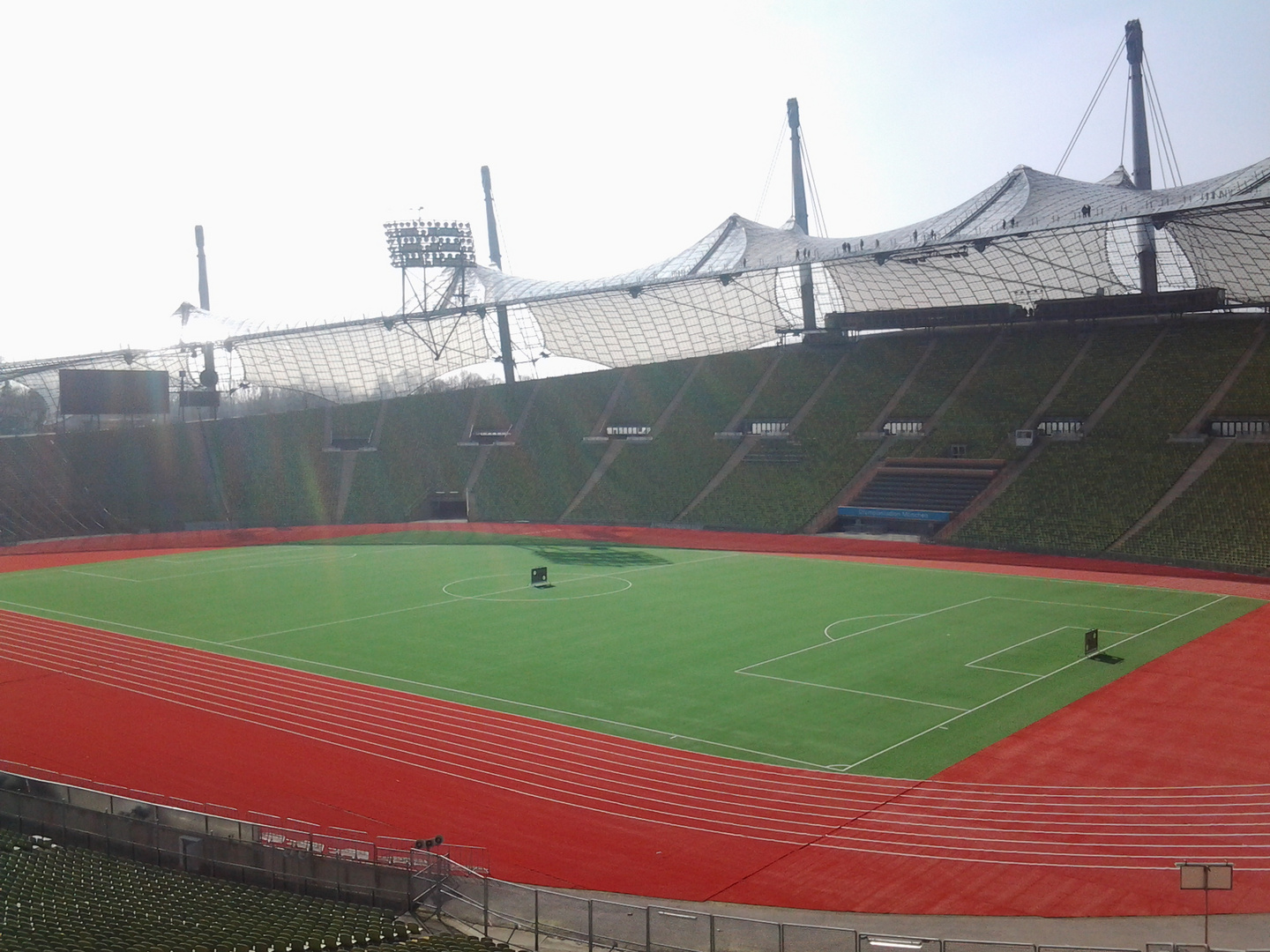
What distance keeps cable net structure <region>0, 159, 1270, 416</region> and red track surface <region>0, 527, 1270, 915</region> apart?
25984 millimetres

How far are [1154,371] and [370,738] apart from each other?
4075 centimetres

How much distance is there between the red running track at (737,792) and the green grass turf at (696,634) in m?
1.25

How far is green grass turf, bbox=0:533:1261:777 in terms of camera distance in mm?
22766

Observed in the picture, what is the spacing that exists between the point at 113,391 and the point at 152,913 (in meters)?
57.1

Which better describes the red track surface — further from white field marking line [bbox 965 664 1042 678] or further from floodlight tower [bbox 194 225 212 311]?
floodlight tower [bbox 194 225 212 311]

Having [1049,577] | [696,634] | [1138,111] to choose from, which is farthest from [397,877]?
[1138,111]

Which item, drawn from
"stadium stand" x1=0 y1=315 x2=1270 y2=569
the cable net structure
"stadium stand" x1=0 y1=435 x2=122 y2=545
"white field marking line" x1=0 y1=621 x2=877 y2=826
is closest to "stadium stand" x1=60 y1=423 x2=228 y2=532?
"stadium stand" x1=0 y1=315 x2=1270 y2=569

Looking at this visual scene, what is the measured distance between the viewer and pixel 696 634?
102 feet

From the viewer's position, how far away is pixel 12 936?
1277cm

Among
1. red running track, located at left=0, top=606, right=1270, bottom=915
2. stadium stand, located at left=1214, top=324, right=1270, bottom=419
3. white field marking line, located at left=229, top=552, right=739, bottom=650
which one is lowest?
red running track, located at left=0, top=606, right=1270, bottom=915

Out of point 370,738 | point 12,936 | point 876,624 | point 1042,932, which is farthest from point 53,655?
point 1042,932

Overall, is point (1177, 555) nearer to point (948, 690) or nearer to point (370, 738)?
point (948, 690)

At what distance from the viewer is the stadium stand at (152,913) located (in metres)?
12.5

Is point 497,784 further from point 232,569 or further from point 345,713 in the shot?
point 232,569
